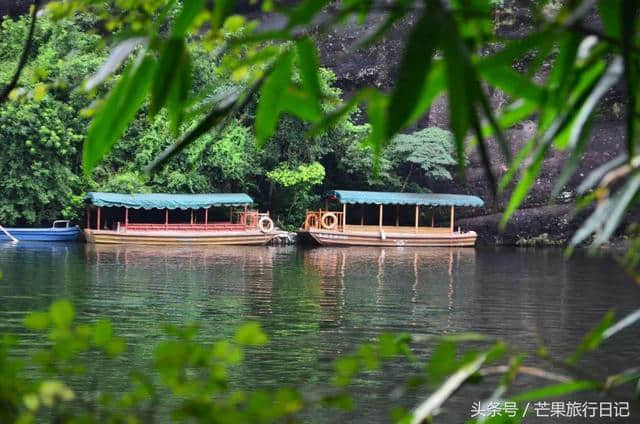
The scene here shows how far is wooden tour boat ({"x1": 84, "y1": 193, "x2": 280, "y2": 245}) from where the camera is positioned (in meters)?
23.1

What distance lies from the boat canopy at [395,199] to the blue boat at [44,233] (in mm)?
6964

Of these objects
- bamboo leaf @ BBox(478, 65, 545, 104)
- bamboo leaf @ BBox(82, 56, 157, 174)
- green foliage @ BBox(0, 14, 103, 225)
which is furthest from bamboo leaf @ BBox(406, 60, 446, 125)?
green foliage @ BBox(0, 14, 103, 225)

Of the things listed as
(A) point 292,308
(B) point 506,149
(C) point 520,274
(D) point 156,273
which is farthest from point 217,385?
(C) point 520,274

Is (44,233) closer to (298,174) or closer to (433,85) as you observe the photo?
(298,174)

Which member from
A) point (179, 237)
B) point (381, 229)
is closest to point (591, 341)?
point (179, 237)

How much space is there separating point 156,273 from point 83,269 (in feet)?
4.08

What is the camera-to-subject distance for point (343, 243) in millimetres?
25312

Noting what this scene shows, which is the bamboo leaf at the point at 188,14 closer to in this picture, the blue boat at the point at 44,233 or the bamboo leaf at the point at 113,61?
the bamboo leaf at the point at 113,61

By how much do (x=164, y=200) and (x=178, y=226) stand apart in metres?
1.07

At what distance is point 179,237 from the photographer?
23578 mm

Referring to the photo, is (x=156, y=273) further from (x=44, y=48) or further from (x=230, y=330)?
(x=44, y=48)

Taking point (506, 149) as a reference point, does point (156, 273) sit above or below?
below

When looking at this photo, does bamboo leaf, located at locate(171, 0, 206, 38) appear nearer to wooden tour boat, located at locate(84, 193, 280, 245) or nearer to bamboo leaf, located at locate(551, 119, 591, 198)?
bamboo leaf, located at locate(551, 119, 591, 198)

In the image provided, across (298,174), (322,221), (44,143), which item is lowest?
(322,221)
